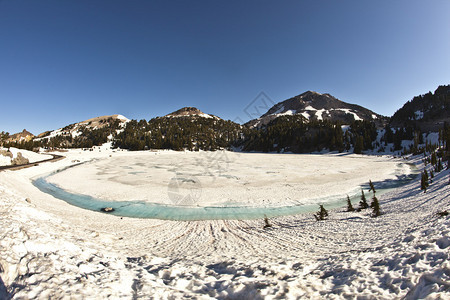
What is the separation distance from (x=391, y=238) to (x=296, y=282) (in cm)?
443

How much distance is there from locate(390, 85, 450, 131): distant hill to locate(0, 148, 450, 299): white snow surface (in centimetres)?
10272

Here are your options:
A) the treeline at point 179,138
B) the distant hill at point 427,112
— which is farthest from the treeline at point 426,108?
the treeline at point 179,138

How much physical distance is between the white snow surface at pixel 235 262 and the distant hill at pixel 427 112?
10272 cm

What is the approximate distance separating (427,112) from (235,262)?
414 feet

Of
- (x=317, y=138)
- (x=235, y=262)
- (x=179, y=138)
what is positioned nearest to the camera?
(x=235, y=262)

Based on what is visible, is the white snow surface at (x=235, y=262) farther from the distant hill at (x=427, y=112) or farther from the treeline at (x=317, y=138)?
the distant hill at (x=427, y=112)

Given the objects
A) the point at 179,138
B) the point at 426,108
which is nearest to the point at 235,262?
the point at 179,138

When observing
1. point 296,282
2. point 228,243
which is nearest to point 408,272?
point 296,282

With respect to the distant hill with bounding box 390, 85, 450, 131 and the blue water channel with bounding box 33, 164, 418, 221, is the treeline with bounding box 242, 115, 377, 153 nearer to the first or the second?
the distant hill with bounding box 390, 85, 450, 131

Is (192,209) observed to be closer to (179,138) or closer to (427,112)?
(179,138)

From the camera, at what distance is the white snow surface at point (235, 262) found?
3.80 m

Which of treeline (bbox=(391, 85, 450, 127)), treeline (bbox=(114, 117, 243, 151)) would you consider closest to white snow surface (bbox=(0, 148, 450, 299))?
treeline (bbox=(114, 117, 243, 151))

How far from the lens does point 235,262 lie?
19.0ft

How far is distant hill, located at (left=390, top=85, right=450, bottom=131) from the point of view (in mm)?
79312
